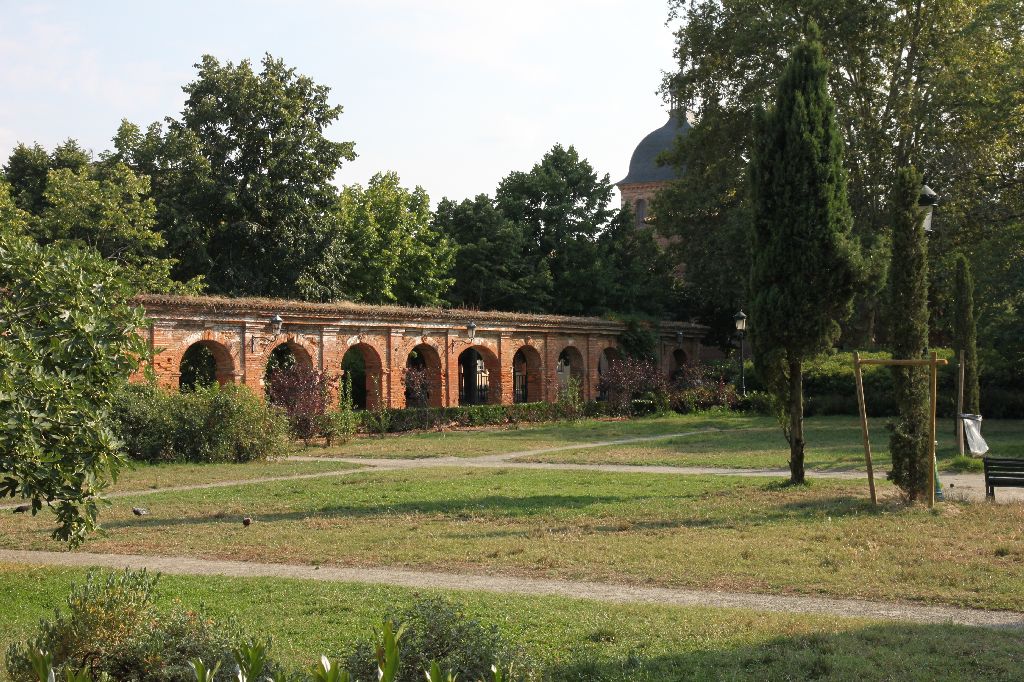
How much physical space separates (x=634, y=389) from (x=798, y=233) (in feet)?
71.6

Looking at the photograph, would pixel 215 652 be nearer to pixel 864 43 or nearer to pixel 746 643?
pixel 746 643

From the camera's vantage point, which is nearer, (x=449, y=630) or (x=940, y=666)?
(x=449, y=630)

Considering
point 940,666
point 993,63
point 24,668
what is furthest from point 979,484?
point 993,63

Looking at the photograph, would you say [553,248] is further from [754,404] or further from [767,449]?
[767,449]

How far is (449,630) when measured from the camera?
5152mm

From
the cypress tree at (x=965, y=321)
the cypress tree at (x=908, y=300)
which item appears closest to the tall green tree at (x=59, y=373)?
the cypress tree at (x=908, y=300)

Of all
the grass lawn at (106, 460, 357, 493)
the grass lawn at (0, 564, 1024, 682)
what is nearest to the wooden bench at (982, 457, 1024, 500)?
the grass lawn at (0, 564, 1024, 682)

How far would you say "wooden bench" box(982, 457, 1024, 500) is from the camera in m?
12.9

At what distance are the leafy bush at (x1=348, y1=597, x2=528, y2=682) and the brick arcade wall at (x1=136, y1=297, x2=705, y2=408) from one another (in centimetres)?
1375

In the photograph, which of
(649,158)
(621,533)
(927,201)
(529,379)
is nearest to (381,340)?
(529,379)

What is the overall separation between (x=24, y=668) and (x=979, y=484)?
13670 mm

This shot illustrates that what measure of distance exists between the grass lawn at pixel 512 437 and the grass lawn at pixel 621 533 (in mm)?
7038

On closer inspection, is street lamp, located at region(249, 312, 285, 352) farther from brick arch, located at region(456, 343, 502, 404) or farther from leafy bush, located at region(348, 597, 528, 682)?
leafy bush, located at region(348, 597, 528, 682)

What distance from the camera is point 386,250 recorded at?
136 ft
